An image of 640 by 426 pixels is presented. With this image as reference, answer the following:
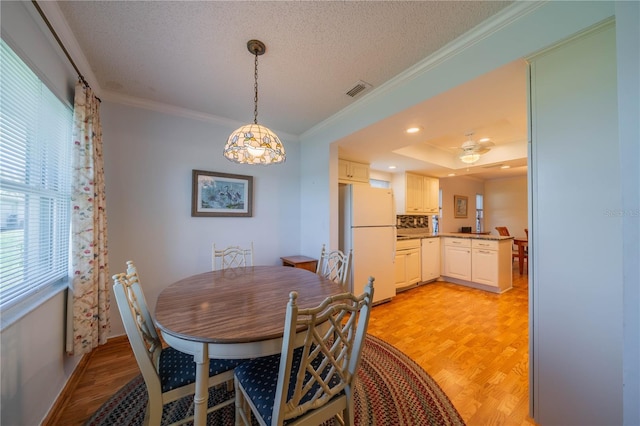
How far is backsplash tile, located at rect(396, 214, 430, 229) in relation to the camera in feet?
15.2

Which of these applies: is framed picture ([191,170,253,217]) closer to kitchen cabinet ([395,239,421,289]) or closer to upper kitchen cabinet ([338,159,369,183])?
upper kitchen cabinet ([338,159,369,183])

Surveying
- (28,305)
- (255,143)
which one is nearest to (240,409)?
(28,305)

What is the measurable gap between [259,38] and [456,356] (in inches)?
118

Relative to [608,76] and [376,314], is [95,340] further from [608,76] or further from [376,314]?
[608,76]

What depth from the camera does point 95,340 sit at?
1819 millimetres

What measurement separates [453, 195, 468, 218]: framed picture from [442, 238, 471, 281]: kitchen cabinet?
69.1 inches

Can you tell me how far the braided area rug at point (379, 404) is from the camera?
4.51ft

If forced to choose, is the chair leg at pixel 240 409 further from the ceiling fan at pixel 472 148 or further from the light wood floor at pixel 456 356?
the ceiling fan at pixel 472 148

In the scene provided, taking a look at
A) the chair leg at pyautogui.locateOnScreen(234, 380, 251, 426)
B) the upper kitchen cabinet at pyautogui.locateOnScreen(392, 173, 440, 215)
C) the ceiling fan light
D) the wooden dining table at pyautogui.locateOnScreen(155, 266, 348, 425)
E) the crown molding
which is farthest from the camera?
the upper kitchen cabinet at pyautogui.locateOnScreen(392, 173, 440, 215)

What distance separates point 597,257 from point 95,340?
3.35 metres

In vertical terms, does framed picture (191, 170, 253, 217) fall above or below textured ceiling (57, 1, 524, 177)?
below

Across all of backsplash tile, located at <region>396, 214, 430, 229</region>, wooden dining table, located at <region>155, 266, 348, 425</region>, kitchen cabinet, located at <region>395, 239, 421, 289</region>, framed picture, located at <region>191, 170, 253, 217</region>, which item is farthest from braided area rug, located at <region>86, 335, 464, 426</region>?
backsplash tile, located at <region>396, 214, 430, 229</region>

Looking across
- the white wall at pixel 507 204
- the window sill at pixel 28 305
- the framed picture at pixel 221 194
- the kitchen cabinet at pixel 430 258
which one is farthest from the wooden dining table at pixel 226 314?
the white wall at pixel 507 204

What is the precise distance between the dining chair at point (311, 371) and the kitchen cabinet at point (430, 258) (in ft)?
11.4
